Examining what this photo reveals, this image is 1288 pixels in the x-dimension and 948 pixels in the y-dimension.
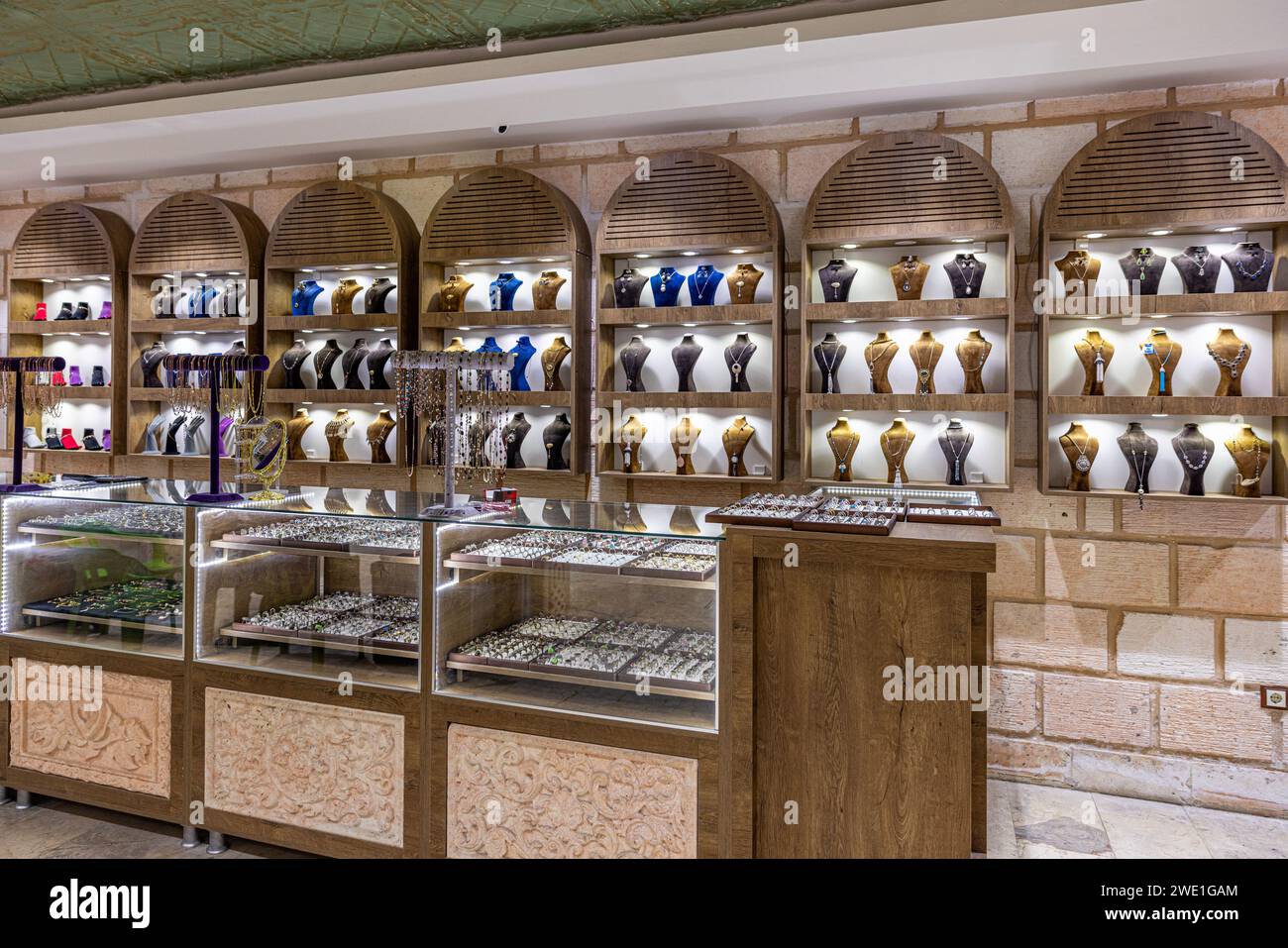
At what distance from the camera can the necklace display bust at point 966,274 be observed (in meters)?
3.62

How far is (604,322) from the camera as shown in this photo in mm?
4086

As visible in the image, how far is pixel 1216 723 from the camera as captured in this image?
136 inches

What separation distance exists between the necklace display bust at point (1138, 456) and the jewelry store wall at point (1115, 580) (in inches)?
2.5

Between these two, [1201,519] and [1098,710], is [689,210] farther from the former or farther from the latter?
[1098,710]

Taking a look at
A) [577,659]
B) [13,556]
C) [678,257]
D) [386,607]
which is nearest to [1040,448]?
[678,257]

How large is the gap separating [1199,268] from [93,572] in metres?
4.72

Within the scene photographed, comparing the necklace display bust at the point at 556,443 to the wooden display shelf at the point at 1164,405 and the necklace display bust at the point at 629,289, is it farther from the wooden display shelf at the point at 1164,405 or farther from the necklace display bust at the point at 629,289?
the wooden display shelf at the point at 1164,405

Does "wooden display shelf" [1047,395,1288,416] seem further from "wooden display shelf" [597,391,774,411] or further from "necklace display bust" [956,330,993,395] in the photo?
"wooden display shelf" [597,391,774,411]

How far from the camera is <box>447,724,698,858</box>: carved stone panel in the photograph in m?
2.29

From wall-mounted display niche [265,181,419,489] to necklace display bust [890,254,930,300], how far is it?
8.34 ft

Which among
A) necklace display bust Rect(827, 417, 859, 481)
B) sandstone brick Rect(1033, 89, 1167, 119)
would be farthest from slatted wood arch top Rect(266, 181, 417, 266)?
sandstone brick Rect(1033, 89, 1167, 119)

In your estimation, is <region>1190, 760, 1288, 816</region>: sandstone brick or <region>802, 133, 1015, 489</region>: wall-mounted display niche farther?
<region>802, 133, 1015, 489</region>: wall-mounted display niche

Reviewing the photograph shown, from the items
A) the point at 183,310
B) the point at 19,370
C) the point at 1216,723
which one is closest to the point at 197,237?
the point at 183,310

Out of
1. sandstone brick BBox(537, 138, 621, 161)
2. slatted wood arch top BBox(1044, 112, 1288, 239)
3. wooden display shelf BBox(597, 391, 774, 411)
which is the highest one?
sandstone brick BBox(537, 138, 621, 161)
